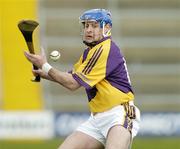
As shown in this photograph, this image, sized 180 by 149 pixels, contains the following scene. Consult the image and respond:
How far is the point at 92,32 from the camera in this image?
320 inches

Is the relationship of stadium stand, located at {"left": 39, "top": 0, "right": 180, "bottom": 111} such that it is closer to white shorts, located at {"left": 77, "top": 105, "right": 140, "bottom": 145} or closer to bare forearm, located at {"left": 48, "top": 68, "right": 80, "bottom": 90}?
white shorts, located at {"left": 77, "top": 105, "right": 140, "bottom": 145}

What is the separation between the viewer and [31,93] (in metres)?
21.7

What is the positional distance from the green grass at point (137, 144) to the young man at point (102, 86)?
22.3ft

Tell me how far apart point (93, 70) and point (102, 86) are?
24 cm

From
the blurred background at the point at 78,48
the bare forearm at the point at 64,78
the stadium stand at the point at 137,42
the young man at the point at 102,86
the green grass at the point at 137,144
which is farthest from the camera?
the stadium stand at the point at 137,42

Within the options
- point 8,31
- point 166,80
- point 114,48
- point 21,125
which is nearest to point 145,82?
point 166,80

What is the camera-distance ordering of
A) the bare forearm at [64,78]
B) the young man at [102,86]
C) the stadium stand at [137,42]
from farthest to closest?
the stadium stand at [137,42] < the young man at [102,86] < the bare forearm at [64,78]

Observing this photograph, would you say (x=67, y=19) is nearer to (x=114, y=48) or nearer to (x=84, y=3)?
(x=84, y=3)

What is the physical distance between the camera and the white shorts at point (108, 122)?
26.6 ft

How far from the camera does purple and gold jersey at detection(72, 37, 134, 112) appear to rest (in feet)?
26.1

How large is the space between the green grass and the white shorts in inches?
265

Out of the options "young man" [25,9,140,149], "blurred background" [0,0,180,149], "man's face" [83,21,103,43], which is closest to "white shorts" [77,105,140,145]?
"young man" [25,9,140,149]

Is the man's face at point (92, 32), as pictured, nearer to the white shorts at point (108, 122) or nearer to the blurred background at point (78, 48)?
the white shorts at point (108, 122)

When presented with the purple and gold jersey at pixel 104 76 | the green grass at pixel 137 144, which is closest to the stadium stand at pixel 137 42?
the green grass at pixel 137 144
